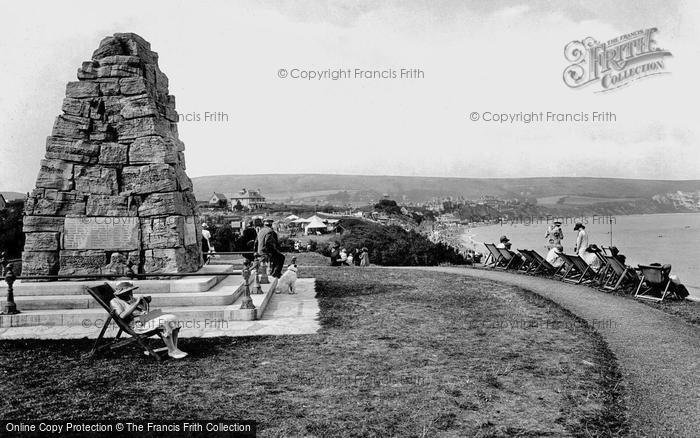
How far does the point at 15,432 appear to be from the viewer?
4742 mm

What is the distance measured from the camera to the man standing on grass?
1345cm

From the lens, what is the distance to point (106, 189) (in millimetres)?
11164

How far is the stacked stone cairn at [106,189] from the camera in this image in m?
11.0

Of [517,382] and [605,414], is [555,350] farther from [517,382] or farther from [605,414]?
[605,414]

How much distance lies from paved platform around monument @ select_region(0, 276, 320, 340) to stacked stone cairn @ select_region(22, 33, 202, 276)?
1.79 metres

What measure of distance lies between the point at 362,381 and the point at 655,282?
906cm

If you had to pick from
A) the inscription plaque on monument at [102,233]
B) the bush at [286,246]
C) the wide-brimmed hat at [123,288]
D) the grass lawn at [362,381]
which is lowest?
the bush at [286,246]

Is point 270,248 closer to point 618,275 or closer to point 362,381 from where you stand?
point 362,381

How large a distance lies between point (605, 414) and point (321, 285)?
33.2 ft

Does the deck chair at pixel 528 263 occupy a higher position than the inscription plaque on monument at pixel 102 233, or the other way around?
the inscription plaque on monument at pixel 102 233

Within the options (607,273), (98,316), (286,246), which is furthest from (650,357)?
(286,246)

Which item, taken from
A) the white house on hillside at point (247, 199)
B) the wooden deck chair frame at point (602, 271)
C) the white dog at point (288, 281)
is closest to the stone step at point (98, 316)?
the white dog at point (288, 281)

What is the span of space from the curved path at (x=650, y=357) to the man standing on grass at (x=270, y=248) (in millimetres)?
6716

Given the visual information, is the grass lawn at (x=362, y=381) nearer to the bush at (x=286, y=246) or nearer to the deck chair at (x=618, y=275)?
the deck chair at (x=618, y=275)
